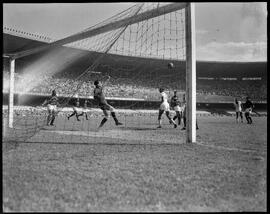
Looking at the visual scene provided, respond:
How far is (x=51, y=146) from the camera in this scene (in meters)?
7.71

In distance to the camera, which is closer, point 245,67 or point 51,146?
point 51,146

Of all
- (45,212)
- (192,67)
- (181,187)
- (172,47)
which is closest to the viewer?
(45,212)

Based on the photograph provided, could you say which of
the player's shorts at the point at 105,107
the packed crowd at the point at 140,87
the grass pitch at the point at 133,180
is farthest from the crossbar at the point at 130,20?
the packed crowd at the point at 140,87

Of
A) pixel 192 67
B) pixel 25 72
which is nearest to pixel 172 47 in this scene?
pixel 192 67

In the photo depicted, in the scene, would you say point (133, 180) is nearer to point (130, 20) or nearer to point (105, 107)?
point (130, 20)

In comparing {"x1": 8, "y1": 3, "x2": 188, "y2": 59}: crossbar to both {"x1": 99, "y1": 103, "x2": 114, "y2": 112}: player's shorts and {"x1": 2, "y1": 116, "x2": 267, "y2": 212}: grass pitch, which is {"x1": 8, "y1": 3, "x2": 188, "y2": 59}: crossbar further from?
{"x1": 2, "y1": 116, "x2": 267, "y2": 212}: grass pitch

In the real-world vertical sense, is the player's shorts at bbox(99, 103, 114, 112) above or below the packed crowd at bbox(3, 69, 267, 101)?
below

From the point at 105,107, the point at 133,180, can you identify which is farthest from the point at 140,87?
the point at 133,180

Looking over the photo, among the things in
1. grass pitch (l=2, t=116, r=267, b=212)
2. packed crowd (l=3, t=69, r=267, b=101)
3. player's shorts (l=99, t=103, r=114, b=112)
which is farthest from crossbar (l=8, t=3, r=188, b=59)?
packed crowd (l=3, t=69, r=267, b=101)

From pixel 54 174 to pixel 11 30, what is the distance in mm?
31043

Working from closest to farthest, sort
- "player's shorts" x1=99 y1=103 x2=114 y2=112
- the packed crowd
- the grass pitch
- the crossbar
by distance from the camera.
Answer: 1. the grass pitch
2. the crossbar
3. "player's shorts" x1=99 y1=103 x2=114 y2=112
4. the packed crowd

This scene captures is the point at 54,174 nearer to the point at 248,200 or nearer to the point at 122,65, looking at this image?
the point at 248,200

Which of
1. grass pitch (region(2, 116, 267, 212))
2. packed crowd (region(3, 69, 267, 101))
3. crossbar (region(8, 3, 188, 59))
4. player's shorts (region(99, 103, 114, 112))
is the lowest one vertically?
grass pitch (region(2, 116, 267, 212))

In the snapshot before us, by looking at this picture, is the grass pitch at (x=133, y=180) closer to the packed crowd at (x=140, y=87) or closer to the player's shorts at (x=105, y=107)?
the player's shorts at (x=105, y=107)
